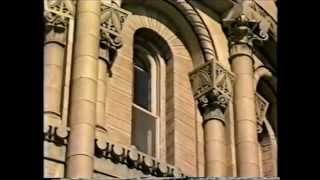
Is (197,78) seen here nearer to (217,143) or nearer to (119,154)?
(217,143)

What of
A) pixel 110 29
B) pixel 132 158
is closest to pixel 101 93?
pixel 110 29

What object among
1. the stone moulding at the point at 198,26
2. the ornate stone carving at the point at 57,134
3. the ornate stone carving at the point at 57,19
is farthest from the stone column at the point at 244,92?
the ornate stone carving at the point at 57,134

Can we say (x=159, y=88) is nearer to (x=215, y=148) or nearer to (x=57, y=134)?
(x=215, y=148)

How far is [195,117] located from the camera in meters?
25.6

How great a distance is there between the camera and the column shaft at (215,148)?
2462 cm

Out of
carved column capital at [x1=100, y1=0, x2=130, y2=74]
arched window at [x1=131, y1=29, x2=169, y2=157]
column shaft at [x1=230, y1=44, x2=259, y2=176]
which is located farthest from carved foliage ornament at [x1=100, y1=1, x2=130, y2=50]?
column shaft at [x1=230, y1=44, x2=259, y2=176]

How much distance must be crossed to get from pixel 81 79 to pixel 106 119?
2.87 ft

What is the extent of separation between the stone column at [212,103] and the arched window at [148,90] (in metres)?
0.78

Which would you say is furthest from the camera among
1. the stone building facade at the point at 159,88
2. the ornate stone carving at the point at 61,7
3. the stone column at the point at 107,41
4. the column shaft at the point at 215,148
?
→ the column shaft at the point at 215,148

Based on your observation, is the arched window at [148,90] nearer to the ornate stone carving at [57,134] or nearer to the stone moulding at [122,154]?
the stone moulding at [122,154]

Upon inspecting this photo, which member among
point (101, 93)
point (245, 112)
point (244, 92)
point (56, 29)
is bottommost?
point (101, 93)

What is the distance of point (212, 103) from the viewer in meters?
25.7

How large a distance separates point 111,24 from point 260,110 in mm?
5281

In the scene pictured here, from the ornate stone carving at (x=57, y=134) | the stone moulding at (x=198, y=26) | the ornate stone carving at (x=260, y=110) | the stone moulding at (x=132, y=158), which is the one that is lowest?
the stone moulding at (x=132, y=158)
